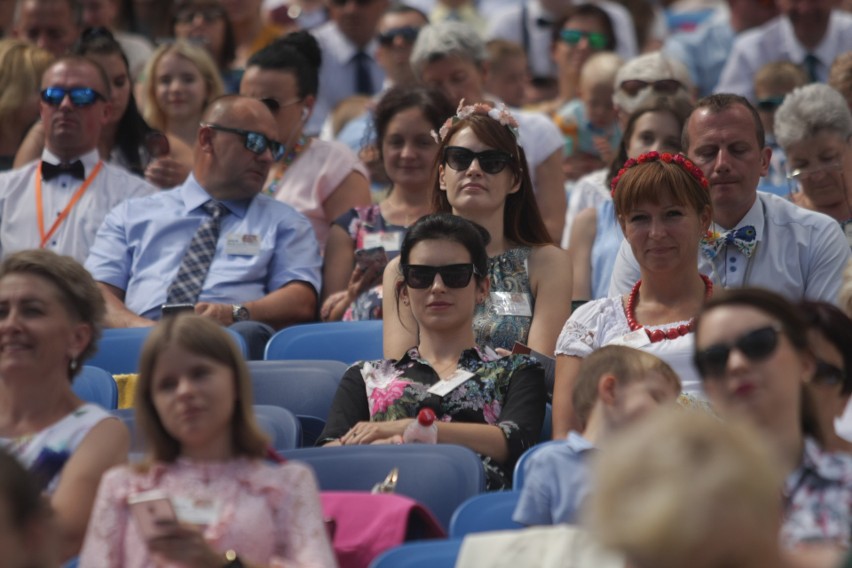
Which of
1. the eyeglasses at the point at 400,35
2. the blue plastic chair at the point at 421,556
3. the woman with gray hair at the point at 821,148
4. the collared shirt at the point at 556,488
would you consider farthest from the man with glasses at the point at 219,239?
the blue plastic chair at the point at 421,556

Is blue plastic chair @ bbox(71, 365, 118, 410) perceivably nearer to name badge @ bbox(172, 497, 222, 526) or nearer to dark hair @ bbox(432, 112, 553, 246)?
name badge @ bbox(172, 497, 222, 526)

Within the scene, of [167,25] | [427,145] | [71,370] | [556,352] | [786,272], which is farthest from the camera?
[167,25]

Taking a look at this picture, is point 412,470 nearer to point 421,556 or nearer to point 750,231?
point 421,556

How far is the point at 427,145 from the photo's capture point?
632 cm

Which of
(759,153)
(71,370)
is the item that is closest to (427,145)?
(759,153)

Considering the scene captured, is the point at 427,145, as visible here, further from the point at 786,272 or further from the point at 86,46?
the point at 86,46

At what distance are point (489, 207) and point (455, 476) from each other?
65.0 inches

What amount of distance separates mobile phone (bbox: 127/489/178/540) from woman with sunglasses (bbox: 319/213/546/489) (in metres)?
1.22

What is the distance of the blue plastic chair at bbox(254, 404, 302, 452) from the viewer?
4301 mm

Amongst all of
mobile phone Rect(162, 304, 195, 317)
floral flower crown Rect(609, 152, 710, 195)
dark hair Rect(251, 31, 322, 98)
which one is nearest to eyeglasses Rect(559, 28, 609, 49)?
dark hair Rect(251, 31, 322, 98)

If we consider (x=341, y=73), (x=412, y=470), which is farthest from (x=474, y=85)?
(x=412, y=470)

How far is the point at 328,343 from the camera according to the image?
18.1 ft

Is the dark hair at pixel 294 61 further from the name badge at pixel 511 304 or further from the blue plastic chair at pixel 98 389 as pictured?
the blue plastic chair at pixel 98 389

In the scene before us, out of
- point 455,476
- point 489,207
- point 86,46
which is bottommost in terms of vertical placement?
point 455,476
